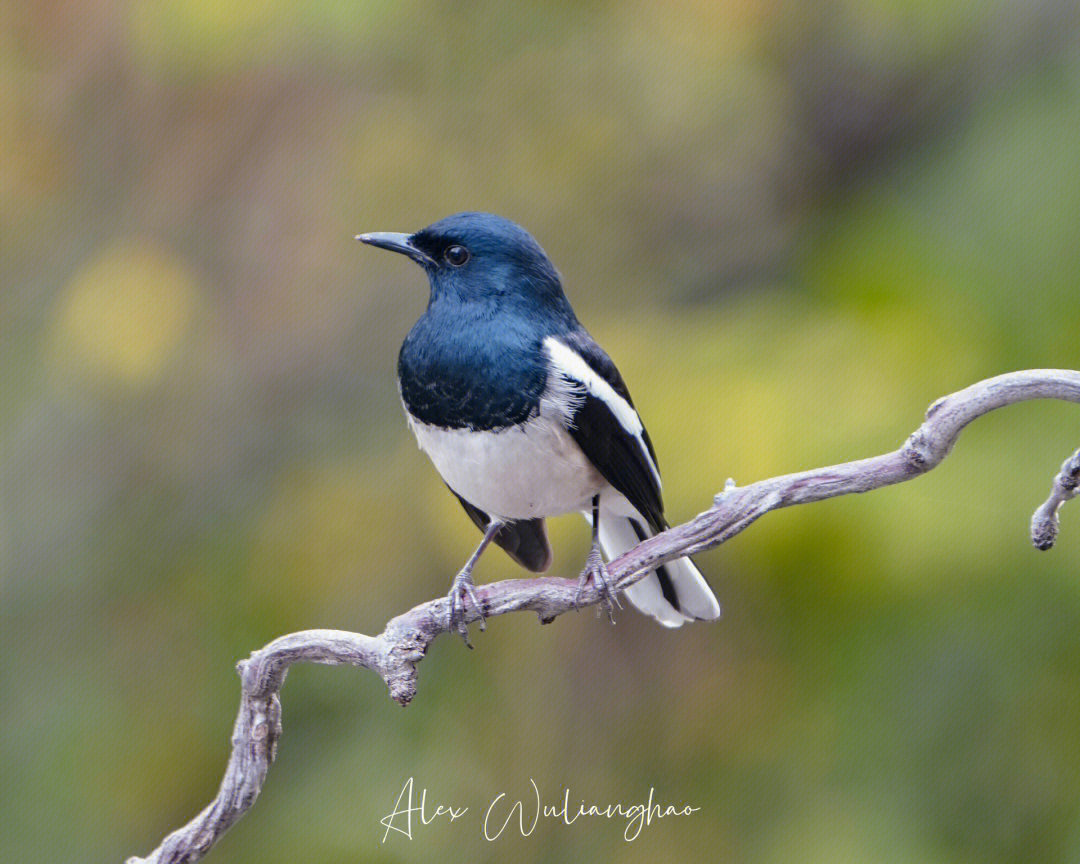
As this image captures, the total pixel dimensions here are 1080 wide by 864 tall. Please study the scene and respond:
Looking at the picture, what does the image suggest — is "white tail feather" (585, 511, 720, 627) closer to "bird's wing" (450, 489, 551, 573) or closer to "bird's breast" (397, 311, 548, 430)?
"bird's wing" (450, 489, 551, 573)

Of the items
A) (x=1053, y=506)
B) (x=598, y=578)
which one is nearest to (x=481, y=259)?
(x=598, y=578)

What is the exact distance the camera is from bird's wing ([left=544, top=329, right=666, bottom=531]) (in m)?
1.48

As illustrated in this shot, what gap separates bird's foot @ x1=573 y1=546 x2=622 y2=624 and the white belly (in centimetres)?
8

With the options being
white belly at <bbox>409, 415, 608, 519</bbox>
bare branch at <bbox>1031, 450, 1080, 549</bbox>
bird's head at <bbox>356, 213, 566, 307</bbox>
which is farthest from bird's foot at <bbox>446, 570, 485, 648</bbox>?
bare branch at <bbox>1031, 450, 1080, 549</bbox>

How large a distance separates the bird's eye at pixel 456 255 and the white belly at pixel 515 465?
0.19m

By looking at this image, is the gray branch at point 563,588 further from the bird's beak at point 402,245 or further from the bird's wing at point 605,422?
the bird's beak at point 402,245

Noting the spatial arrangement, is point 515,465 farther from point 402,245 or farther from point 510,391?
point 402,245

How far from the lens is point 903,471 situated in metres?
1.23

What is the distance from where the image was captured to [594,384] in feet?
4.94

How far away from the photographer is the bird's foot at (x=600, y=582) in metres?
1.42

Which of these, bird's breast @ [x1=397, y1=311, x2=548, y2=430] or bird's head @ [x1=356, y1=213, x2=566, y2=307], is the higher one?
bird's head @ [x1=356, y1=213, x2=566, y2=307]

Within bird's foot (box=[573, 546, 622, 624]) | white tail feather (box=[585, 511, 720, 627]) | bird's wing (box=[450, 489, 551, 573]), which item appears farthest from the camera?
bird's wing (box=[450, 489, 551, 573])

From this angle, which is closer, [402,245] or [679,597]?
[402,245]

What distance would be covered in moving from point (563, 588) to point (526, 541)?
0.36 metres
